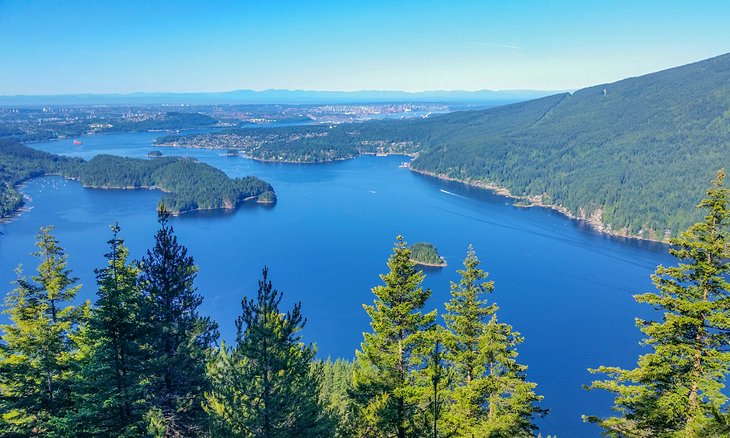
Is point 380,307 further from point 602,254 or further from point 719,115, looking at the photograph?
point 719,115

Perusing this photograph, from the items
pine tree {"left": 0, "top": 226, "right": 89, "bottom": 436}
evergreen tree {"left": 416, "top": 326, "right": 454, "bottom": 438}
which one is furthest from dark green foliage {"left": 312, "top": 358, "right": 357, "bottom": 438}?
pine tree {"left": 0, "top": 226, "right": 89, "bottom": 436}

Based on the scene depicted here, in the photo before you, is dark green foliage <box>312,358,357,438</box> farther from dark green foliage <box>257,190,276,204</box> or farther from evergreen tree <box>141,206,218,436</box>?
dark green foliage <box>257,190,276,204</box>

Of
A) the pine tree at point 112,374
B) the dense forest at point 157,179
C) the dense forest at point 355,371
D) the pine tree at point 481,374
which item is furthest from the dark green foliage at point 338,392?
the dense forest at point 157,179

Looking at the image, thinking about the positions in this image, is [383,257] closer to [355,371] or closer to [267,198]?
[267,198]

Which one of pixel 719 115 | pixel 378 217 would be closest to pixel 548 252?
pixel 378 217

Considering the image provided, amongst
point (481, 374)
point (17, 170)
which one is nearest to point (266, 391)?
point (481, 374)
